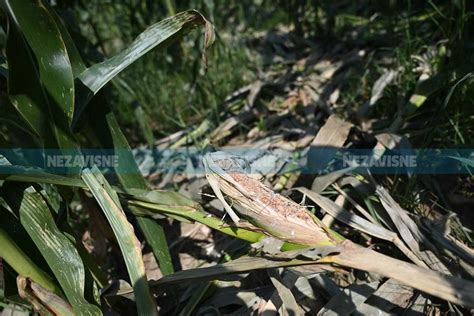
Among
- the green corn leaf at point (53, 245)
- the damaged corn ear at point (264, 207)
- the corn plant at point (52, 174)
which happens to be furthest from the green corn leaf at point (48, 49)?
the damaged corn ear at point (264, 207)

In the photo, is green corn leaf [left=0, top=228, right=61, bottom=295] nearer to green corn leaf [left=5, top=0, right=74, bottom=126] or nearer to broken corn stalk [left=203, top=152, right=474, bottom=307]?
green corn leaf [left=5, top=0, right=74, bottom=126]

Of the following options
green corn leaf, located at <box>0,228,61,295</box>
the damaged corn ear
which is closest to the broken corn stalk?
the damaged corn ear

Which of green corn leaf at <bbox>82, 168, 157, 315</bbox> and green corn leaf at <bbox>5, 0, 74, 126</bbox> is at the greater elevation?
green corn leaf at <bbox>5, 0, 74, 126</bbox>

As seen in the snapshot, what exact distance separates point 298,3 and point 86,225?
1267mm

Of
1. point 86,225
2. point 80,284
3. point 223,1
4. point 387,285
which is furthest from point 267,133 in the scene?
point 223,1

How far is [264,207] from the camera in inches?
44.2

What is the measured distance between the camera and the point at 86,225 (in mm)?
1646

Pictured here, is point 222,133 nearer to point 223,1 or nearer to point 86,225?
point 86,225

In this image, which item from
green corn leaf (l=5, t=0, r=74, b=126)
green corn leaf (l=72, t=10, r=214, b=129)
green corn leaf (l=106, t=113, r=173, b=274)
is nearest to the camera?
green corn leaf (l=5, t=0, r=74, b=126)

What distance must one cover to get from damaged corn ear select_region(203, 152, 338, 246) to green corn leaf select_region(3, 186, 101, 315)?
0.33 metres

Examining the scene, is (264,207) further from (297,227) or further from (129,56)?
(129,56)

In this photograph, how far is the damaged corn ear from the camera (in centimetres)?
109

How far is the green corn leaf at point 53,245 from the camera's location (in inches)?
42.4

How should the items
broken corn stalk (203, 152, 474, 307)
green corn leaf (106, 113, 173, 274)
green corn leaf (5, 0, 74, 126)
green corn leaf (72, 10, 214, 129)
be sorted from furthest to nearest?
green corn leaf (106, 113, 173, 274) → green corn leaf (72, 10, 214, 129) → green corn leaf (5, 0, 74, 126) → broken corn stalk (203, 152, 474, 307)
